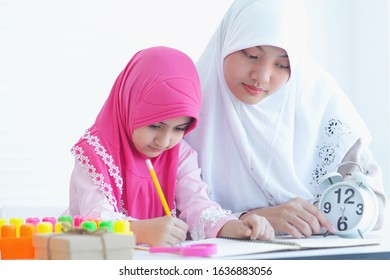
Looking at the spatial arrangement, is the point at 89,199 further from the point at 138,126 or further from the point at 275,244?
the point at 275,244

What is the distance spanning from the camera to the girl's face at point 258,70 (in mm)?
1724

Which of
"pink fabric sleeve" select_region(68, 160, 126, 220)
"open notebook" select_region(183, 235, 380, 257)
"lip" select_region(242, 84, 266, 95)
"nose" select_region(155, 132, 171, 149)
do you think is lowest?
"open notebook" select_region(183, 235, 380, 257)

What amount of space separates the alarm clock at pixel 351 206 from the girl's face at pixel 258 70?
289mm

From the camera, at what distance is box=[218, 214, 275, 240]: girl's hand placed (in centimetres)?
149

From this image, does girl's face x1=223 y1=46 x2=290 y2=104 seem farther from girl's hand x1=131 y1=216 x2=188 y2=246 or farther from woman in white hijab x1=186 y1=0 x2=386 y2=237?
girl's hand x1=131 y1=216 x2=188 y2=246

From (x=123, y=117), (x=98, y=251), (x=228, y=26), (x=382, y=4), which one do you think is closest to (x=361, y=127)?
(x=228, y=26)

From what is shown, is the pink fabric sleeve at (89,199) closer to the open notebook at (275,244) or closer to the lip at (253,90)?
the open notebook at (275,244)

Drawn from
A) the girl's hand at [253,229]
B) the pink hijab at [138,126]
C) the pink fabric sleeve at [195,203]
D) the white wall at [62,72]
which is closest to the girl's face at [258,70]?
the pink hijab at [138,126]

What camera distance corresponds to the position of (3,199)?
3.68m

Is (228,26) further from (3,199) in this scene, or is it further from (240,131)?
(3,199)

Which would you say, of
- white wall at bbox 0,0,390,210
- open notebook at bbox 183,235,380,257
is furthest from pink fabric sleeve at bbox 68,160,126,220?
white wall at bbox 0,0,390,210

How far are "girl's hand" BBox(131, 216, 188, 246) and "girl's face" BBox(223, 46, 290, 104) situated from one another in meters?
0.44

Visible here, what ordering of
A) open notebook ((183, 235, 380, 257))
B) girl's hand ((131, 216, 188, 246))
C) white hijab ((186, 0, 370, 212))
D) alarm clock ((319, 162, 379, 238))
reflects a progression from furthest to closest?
white hijab ((186, 0, 370, 212))
alarm clock ((319, 162, 379, 238))
girl's hand ((131, 216, 188, 246))
open notebook ((183, 235, 380, 257))

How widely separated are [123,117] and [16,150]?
2.12 m
